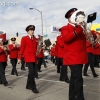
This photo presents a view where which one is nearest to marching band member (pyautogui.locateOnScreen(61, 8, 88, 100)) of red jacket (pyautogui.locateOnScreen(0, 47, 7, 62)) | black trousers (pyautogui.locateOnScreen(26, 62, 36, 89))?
black trousers (pyautogui.locateOnScreen(26, 62, 36, 89))

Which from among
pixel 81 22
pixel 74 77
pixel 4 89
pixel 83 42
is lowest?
pixel 4 89

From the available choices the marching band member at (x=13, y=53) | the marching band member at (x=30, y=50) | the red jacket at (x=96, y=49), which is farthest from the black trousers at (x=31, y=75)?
the red jacket at (x=96, y=49)

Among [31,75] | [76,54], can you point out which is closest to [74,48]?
[76,54]

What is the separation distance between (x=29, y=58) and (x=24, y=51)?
30cm

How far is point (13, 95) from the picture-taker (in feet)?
21.2

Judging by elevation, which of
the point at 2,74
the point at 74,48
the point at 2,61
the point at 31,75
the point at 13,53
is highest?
the point at 74,48

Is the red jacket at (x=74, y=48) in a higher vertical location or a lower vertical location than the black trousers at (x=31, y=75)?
higher

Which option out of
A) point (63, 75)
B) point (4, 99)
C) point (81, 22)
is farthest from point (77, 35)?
point (63, 75)

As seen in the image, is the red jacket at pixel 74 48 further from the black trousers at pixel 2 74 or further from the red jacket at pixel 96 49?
the red jacket at pixel 96 49

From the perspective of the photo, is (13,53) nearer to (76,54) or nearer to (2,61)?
(2,61)

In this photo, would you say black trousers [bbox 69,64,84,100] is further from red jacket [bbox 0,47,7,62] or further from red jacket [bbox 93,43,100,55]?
red jacket [bbox 93,43,100,55]

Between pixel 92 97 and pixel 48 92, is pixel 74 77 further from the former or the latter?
pixel 48 92

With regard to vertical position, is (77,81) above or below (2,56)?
below

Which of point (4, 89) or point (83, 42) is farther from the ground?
point (83, 42)
